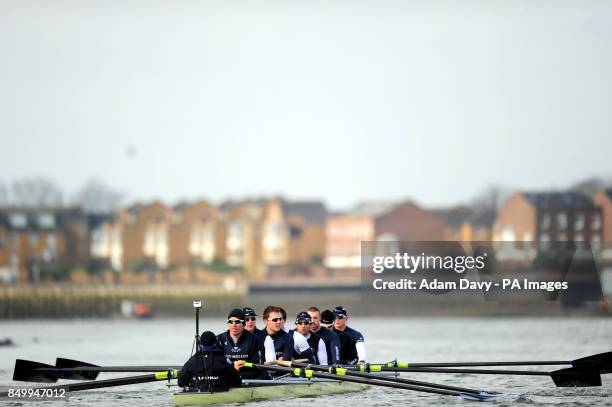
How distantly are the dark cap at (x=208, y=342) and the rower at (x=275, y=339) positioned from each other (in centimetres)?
309

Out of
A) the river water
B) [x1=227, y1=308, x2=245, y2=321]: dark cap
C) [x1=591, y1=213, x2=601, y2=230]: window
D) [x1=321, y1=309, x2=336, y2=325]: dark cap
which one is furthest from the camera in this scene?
[x1=591, y1=213, x2=601, y2=230]: window

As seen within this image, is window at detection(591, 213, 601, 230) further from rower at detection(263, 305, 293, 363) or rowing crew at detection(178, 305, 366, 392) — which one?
rower at detection(263, 305, 293, 363)

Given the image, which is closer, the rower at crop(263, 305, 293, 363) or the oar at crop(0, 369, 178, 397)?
the oar at crop(0, 369, 178, 397)

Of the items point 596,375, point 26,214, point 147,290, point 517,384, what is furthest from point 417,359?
point 26,214

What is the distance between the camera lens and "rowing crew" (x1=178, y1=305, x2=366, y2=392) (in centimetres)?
2577

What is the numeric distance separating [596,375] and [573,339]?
3253cm

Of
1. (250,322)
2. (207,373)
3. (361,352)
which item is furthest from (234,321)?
(361,352)

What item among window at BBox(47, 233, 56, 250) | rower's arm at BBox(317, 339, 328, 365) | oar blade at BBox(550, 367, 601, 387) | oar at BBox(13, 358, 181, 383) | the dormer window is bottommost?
oar blade at BBox(550, 367, 601, 387)

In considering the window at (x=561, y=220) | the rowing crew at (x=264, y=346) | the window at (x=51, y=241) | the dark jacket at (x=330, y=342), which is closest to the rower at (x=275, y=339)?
the rowing crew at (x=264, y=346)

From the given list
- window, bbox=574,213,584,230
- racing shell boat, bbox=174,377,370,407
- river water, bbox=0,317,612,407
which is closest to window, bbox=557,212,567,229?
window, bbox=574,213,584,230

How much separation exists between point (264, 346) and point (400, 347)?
2702cm

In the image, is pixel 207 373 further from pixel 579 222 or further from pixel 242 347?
pixel 579 222

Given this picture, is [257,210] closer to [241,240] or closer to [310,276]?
[241,240]

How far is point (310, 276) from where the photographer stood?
135 meters
